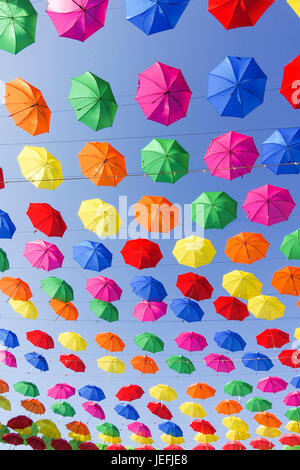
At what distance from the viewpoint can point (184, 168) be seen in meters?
6.80

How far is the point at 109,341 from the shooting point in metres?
10.1

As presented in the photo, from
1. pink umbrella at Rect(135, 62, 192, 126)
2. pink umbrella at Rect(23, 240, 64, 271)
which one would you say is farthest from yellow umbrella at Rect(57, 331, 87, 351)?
pink umbrella at Rect(135, 62, 192, 126)

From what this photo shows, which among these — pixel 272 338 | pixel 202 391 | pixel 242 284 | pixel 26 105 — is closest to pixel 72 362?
pixel 202 391

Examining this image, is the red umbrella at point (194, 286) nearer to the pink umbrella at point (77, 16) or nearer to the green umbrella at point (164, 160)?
the green umbrella at point (164, 160)

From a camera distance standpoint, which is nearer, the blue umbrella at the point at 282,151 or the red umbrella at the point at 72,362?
the blue umbrella at the point at 282,151

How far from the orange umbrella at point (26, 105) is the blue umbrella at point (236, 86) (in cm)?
295

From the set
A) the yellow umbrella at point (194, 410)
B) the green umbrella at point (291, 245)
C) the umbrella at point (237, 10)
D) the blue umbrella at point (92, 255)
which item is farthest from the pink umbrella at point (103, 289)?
the umbrella at point (237, 10)

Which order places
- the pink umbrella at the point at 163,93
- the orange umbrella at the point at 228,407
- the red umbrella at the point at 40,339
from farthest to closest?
the orange umbrella at the point at 228,407, the red umbrella at the point at 40,339, the pink umbrella at the point at 163,93

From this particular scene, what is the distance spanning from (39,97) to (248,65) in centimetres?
358

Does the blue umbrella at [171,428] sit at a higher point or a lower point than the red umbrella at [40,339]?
lower

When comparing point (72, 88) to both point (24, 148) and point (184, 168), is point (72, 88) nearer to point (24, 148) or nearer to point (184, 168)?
point (24, 148)

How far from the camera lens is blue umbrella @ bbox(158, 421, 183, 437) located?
39.9 ft

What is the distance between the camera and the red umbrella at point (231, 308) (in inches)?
353

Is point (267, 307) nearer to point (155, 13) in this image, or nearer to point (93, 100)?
point (93, 100)
